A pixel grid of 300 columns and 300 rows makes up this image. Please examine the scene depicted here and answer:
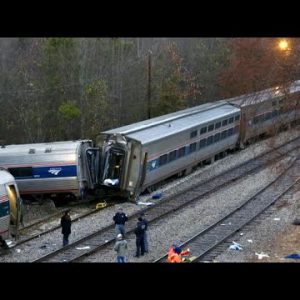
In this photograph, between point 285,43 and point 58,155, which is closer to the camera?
point 285,43

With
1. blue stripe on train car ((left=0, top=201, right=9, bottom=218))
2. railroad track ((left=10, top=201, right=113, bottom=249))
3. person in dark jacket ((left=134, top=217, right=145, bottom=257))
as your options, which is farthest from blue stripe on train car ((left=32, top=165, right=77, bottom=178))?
person in dark jacket ((left=134, top=217, right=145, bottom=257))

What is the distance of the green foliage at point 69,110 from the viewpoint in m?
28.9

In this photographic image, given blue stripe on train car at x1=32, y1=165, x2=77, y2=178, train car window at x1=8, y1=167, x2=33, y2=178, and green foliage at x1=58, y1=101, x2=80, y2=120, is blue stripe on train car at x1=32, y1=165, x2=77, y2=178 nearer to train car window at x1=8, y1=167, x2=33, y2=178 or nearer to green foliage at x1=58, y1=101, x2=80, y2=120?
train car window at x1=8, y1=167, x2=33, y2=178

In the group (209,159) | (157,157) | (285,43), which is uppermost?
(285,43)

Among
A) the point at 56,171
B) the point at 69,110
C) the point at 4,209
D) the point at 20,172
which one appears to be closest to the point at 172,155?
the point at 56,171

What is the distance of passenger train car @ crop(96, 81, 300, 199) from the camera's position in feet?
69.7

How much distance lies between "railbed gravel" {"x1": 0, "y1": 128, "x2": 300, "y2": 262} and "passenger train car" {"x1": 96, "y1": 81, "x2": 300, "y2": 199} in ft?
2.17

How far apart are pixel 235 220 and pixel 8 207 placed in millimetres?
7317
